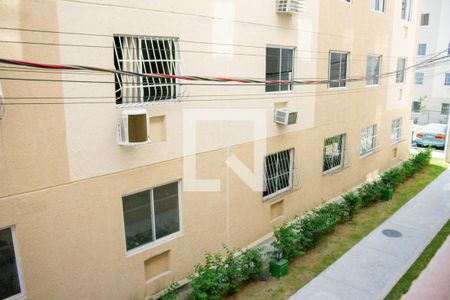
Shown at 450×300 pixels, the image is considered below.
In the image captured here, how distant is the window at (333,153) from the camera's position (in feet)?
38.8

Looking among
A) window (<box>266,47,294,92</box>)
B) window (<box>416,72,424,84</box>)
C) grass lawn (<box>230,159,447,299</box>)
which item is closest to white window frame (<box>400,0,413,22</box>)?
grass lawn (<box>230,159,447,299</box>)

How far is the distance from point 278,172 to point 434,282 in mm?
4252

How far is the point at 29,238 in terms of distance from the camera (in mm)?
5148

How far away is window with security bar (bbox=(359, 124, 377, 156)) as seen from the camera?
1400 centimetres

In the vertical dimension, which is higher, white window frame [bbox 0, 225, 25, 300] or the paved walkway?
white window frame [bbox 0, 225, 25, 300]

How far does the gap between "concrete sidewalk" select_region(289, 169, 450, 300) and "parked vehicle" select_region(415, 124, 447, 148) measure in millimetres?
10047

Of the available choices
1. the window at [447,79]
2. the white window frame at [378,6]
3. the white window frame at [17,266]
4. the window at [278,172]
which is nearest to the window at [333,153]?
Result: the window at [278,172]

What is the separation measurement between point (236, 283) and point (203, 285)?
0.86 meters

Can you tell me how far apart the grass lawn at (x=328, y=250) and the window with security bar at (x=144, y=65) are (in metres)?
4.18

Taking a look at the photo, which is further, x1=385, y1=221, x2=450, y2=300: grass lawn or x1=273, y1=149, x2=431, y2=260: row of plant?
x1=273, y1=149, x2=431, y2=260: row of plant

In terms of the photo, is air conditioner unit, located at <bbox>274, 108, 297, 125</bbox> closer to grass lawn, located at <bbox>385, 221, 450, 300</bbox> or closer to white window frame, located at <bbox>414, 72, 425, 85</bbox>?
grass lawn, located at <bbox>385, 221, 450, 300</bbox>

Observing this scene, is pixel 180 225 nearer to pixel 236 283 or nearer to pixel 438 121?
pixel 236 283

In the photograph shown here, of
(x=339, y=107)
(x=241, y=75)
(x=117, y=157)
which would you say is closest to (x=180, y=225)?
(x=117, y=157)

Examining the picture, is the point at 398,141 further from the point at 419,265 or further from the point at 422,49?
the point at 422,49
